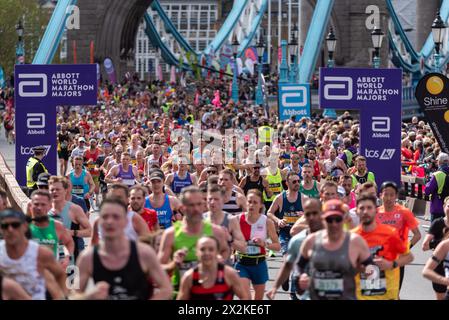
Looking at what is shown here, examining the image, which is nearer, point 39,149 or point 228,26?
point 39,149

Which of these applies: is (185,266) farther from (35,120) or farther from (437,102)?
(35,120)

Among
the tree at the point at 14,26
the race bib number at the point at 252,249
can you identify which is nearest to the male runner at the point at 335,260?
the race bib number at the point at 252,249

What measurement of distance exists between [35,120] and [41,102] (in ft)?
0.92

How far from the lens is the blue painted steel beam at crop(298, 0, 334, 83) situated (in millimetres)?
55375

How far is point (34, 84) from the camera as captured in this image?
20.9m

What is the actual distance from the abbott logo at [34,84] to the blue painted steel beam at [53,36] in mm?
31269

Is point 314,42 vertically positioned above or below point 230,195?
above

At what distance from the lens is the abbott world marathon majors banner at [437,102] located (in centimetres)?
1980

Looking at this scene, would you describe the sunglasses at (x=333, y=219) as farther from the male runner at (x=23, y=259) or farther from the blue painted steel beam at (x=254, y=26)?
the blue painted steel beam at (x=254, y=26)

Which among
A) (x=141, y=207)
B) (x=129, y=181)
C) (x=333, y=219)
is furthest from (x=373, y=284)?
(x=129, y=181)

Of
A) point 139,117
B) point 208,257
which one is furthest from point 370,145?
point 139,117
